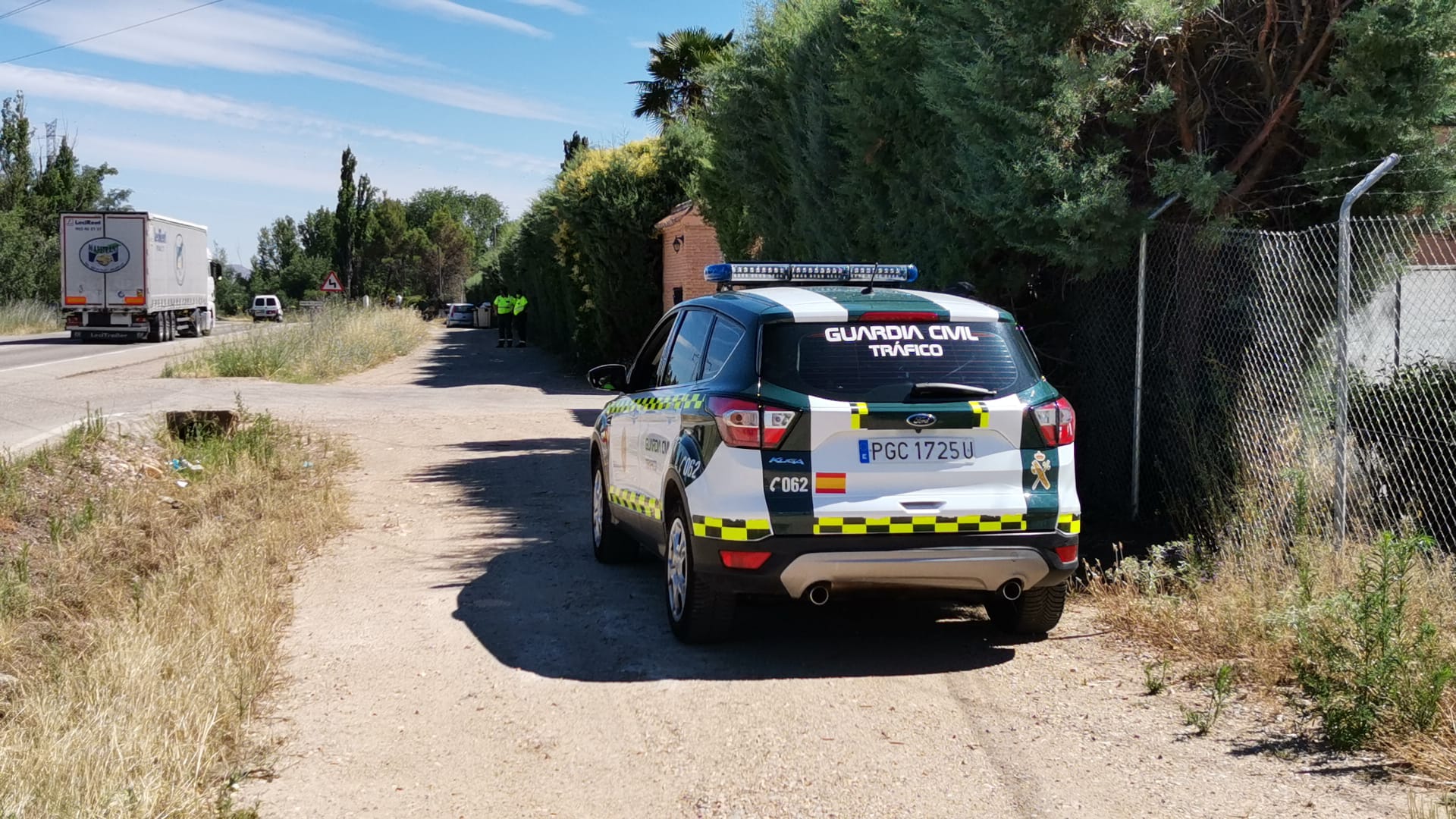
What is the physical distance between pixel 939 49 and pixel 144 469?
8167 millimetres

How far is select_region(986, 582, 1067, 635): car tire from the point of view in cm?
650

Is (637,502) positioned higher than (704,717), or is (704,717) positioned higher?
(637,502)

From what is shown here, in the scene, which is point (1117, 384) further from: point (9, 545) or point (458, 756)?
point (9, 545)

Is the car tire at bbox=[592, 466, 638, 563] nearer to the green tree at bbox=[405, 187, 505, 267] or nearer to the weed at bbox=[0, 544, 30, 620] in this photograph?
A: the weed at bbox=[0, 544, 30, 620]

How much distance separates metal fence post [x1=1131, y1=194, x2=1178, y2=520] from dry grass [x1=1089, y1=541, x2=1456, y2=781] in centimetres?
121

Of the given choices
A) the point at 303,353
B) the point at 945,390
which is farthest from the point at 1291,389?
the point at 303,353

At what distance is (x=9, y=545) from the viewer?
8.98 m

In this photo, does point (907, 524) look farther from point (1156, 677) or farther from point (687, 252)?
point (687, 252)

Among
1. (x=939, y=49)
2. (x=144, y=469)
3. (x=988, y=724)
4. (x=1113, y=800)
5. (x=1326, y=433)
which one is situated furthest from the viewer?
(x=144, y=469)

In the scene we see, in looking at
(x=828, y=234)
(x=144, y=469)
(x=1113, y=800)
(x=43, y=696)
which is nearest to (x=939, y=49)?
(x=828, y=234)

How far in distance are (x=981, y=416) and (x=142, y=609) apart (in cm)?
437

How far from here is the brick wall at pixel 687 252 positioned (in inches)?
961

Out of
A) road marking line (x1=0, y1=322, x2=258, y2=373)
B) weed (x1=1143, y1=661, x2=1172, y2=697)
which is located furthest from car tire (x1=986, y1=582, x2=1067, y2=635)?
road marking line (x1=0, y1=322, x2=258, y2=373)

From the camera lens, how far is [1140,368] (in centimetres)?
872
